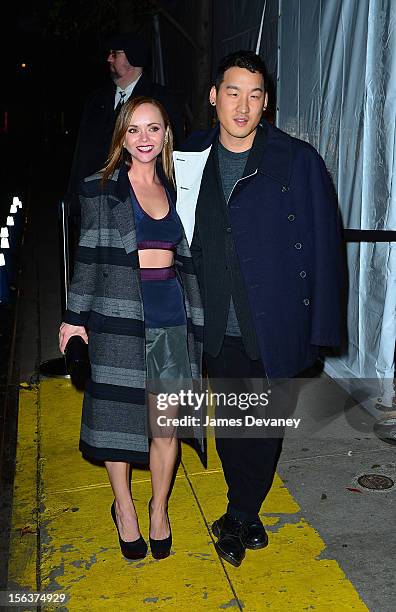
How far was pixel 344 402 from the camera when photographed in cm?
570

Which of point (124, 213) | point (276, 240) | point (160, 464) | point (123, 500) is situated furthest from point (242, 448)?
point (124, 213)

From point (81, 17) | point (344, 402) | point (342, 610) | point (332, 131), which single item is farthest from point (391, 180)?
point (81, 17)

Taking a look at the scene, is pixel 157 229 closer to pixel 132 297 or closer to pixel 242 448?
pixel 132 297

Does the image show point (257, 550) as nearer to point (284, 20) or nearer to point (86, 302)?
point (86, 302)

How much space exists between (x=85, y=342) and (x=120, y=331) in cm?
22

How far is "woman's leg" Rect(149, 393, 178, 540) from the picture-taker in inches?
142

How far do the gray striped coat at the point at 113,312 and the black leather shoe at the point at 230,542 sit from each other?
0.62 metres

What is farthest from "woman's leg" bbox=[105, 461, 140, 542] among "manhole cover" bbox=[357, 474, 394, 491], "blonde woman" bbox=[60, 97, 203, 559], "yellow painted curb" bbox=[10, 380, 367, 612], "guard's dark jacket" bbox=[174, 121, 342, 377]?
"manhole cover" bbox=[357, 474, 394, 491]

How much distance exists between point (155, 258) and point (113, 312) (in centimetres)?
30

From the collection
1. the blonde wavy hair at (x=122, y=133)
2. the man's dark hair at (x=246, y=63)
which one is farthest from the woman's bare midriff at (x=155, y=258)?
the man's dark hair at (x=246, y=63)

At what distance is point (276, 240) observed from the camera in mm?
3459

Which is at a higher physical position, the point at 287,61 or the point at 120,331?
the point at 287,61

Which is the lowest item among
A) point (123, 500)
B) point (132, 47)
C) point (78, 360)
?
point (123, 500)

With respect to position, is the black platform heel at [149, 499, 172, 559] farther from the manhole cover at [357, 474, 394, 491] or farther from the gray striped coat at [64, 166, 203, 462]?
the manhole cover at [357, 474, 394, 491]
